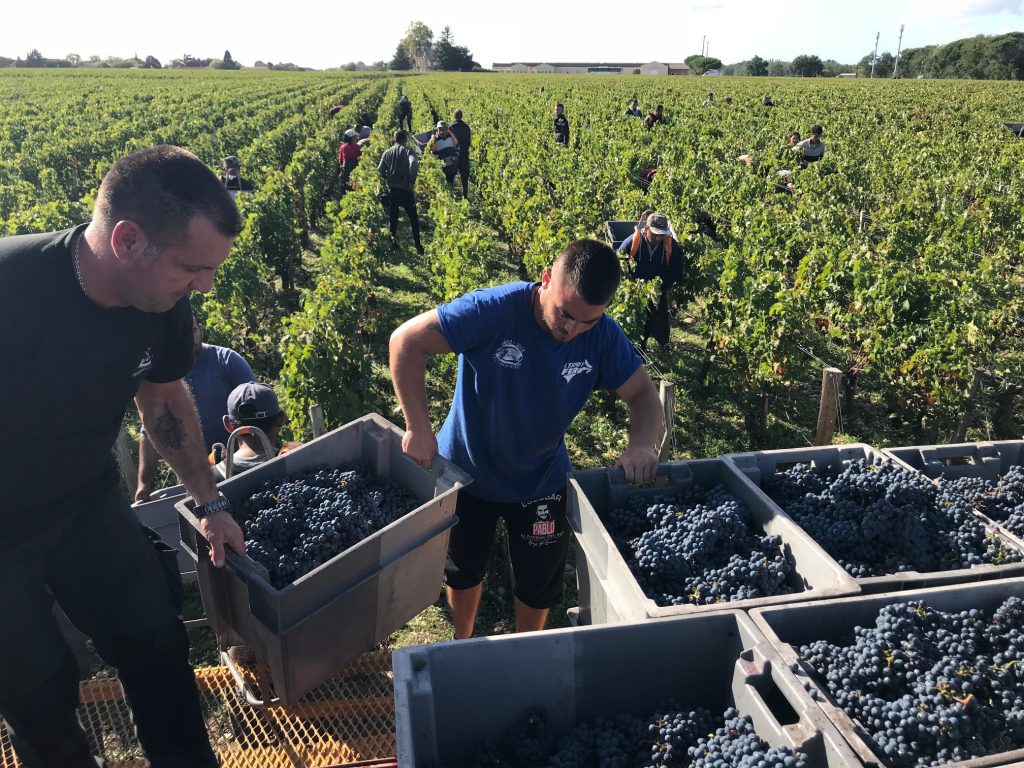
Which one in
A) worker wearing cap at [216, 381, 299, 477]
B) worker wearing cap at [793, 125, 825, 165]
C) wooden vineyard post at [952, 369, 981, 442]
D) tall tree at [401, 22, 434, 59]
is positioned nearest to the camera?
worker wearing cap at [216, 381, 299, 477]

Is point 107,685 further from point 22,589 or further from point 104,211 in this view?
point 104,211

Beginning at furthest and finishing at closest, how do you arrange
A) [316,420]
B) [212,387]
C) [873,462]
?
[316,420], [212,387], [873,462]

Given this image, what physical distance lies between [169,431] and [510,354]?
1424 mm

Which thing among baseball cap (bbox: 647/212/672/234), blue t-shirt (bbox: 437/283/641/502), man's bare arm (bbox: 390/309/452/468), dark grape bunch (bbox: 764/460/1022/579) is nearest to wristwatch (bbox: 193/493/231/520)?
man's bare arm (bbox: 390/309/452/468)

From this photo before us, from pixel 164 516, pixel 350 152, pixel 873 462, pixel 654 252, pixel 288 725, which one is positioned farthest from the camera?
pixel 350 152

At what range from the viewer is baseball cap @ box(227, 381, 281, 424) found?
12.6ft

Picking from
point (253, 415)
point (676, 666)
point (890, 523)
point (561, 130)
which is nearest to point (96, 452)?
point (253, 415)

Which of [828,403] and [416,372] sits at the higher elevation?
[416,372]

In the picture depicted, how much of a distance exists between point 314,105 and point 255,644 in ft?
120

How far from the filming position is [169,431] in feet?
9.16

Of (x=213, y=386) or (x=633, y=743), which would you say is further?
(x=213, y=386)

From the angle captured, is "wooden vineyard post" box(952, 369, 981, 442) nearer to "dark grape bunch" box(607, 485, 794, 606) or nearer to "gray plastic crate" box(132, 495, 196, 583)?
"dark grape bunch" box(607, 485, 794, 606)

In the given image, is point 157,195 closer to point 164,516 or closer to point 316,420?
point 164,516

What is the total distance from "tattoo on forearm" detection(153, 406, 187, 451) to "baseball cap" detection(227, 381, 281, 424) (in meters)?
1.03
